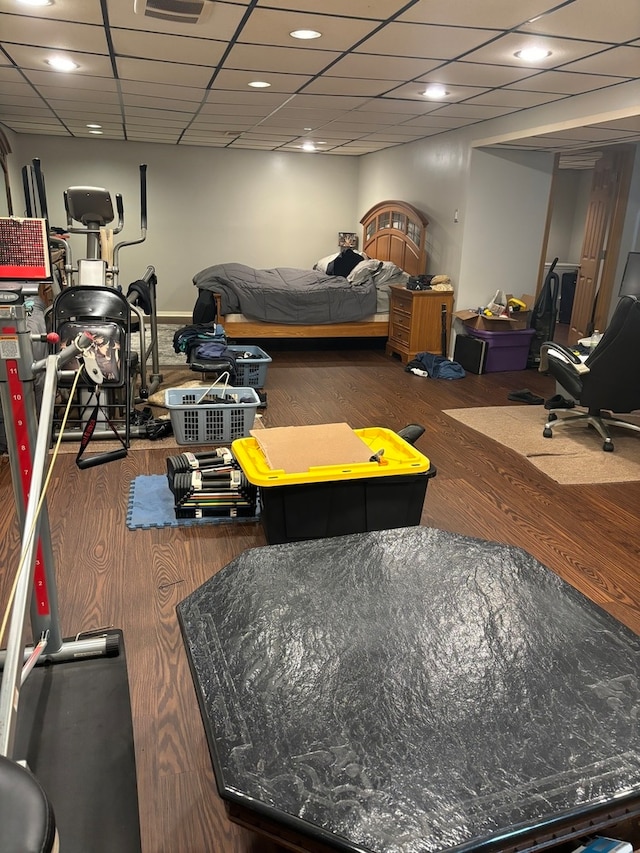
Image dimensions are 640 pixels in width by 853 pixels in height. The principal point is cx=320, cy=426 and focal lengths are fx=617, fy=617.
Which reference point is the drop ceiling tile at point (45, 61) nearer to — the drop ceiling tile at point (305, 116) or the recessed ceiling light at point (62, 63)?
the recessed ceiling light at point (62, 63)

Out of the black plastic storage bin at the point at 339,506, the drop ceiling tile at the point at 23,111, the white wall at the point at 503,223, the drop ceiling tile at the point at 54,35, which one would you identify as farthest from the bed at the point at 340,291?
the black plastic storage bin at the point at 339,506

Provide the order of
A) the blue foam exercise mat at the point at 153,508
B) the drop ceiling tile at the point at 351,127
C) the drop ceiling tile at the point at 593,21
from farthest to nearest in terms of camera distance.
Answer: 1. the drop ceiling tile at the point at 351,127
2. the blue foam exercise mat at the point at 153,508
3. the drop ceiling tile at the point at 593,21

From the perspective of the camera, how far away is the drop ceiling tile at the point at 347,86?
396 cm

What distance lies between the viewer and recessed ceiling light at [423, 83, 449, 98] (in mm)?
4059

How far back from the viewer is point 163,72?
3918 millimetres

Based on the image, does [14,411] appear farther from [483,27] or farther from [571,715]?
[483,27]

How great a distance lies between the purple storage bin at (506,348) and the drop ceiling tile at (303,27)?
3.16 metres

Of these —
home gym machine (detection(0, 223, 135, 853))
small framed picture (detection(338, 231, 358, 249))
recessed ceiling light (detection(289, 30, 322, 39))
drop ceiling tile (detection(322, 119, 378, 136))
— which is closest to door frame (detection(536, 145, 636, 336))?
drop ceiling tile (detection(322, 119, 378, 136))

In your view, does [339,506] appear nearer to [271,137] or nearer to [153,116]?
[153,116]

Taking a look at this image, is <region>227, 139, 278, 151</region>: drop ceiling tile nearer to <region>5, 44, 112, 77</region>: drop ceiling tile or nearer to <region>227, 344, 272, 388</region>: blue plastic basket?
<region>5, 44, 112, 77</region>: drop ceiling tile

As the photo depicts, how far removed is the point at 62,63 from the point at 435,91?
241 centimetres

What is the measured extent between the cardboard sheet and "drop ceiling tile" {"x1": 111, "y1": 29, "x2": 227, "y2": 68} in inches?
82.7

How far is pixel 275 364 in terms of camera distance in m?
6.02

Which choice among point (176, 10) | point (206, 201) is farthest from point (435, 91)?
point (206, 201)
